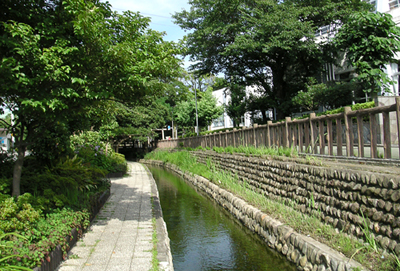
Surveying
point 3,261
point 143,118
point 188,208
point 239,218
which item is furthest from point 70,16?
point 143,118

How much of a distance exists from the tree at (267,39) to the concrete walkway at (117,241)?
1325cm

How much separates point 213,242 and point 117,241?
8.25 ft

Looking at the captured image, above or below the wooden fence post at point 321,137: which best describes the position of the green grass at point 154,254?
Answer: below

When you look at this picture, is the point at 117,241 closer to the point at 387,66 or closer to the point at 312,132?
the point at 312,132

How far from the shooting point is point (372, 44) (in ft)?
48.5

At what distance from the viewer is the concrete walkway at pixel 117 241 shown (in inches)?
188

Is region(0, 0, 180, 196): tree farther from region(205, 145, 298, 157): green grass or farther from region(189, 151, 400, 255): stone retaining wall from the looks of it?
region(205, 145, 298, 157): green grass

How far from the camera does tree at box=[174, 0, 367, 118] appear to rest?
18.4 metres

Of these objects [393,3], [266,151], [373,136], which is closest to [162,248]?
[373,136]

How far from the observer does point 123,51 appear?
5348 mm

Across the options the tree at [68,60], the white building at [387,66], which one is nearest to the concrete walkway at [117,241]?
the tree at [68,60]

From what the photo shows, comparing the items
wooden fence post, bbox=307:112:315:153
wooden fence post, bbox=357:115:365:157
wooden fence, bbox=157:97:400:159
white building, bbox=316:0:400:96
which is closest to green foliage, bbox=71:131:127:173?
wooden fence, bbox=157:97:400:159

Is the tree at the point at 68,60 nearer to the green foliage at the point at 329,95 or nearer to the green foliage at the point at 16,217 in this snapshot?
the green foliage at the point at 16,217

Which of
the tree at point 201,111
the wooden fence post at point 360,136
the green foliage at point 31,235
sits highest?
the tree at point 201,111
